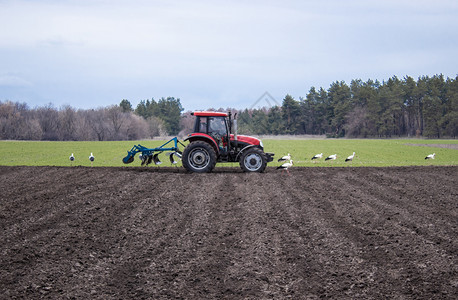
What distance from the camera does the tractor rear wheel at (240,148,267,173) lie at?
16.3 metres

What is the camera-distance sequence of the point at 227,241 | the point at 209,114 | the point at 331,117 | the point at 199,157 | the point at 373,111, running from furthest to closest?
the point at 331,117, the point at 373,111, the point at 199,157, the point at 209,114, the point at 227,241

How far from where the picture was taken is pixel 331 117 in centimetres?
9225

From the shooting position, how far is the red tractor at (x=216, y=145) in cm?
1595

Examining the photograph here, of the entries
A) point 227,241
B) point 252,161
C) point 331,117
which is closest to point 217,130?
point 252,161

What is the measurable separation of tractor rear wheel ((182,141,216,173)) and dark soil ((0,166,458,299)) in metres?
1.75

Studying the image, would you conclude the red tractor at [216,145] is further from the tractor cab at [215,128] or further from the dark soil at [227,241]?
the dark soil at [227,241]

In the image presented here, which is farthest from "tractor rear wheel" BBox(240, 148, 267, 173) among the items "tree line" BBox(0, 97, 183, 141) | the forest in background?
"tree line" BBox(0, 97, 183, 141)

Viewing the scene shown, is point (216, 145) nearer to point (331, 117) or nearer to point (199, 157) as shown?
point (199, 157)

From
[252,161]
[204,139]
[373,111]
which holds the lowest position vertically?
[252,161]

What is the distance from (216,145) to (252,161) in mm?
1676

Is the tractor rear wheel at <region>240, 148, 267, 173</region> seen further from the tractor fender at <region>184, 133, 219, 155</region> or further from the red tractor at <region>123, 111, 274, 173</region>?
the tractor fender at <region>184, 133, 219, 155</region>

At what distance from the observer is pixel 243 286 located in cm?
608

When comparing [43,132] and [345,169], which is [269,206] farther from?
[43,132]

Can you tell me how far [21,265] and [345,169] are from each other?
15094 millimetres
